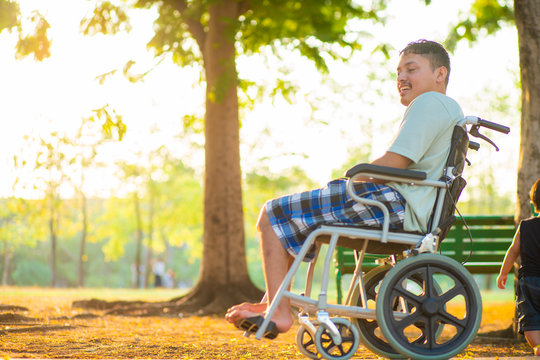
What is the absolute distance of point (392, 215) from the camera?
3596 mm

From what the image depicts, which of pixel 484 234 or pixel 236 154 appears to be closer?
pixel 484 234

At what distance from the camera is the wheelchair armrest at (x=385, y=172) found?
11.2 ft

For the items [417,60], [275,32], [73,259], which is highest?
[275,32]

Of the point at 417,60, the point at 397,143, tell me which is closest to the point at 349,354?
the point at 397,143

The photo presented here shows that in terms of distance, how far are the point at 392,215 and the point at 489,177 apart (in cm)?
3276

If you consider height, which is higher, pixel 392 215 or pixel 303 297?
pixel 392 215

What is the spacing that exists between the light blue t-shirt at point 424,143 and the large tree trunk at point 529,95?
8.42 feet

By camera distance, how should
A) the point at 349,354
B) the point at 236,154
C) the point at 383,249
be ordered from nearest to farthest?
the point at 349,354, the point at 383,249, the point at 236,154

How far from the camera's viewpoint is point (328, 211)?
3.59 m

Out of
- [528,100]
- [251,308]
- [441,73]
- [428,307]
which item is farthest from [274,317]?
[528,100]

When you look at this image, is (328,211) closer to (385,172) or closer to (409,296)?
(385,172)

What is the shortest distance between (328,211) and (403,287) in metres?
0.56

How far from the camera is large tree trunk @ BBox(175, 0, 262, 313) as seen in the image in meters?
9.89

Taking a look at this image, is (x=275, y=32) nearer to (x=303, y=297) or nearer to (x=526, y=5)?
(x=526, y=5)
